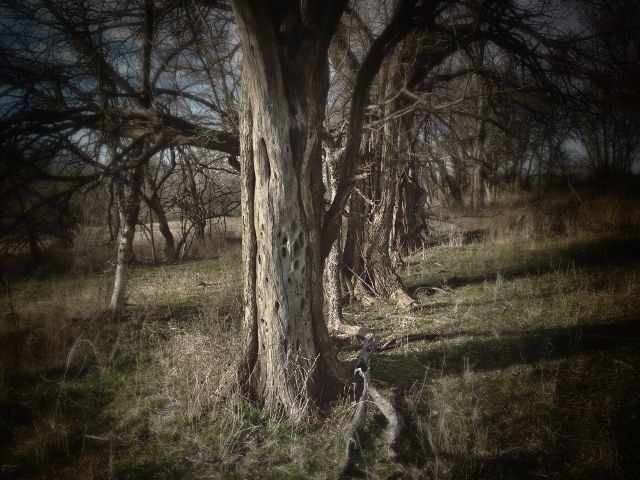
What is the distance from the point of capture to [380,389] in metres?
4.21

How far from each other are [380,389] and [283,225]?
6.76ft

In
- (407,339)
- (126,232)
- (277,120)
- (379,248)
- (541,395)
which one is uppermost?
(277,120)

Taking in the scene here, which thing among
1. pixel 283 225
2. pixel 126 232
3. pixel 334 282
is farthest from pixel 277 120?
pixel 126 232

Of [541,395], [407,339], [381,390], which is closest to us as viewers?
[541,395]

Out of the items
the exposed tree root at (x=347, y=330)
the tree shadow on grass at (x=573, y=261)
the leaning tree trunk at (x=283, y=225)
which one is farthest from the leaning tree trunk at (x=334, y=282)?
the tree shadow on grass at (x=573, y=261)

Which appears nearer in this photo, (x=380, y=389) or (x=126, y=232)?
(x=380, y=389)

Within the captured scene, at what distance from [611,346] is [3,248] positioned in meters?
6.76

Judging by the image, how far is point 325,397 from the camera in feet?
13.0

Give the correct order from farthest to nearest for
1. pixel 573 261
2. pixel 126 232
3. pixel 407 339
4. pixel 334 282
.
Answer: pixel 573 261
pixel 126 232
pixel 334 282
pixel 407 339

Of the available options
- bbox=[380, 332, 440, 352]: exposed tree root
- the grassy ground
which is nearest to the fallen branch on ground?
the grassy ground

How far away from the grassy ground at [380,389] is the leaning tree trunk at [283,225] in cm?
39

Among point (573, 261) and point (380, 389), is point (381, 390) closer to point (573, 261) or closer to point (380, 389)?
point (380, 389)

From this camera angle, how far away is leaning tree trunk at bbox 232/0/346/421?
356cm

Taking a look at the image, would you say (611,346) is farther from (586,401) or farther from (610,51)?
(610,51)
